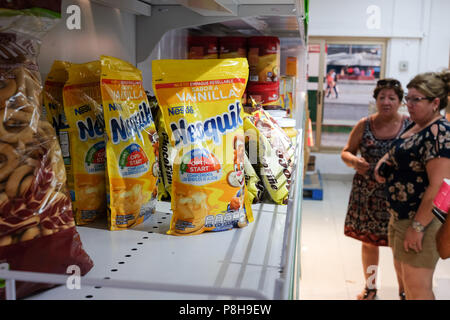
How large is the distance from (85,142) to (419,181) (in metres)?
2.18

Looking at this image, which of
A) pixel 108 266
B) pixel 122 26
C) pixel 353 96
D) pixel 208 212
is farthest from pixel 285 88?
A: pixel 353 96

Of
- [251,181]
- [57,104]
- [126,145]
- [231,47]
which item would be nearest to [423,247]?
[231,47]

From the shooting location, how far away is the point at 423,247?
269cm

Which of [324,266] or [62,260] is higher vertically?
[62,260]

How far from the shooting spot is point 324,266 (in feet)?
13.8

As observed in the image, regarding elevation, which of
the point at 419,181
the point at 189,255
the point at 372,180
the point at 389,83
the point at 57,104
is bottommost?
the point at 372,180

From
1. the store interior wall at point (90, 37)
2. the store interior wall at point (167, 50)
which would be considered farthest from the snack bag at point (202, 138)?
the store interior wall at point (167, 50)

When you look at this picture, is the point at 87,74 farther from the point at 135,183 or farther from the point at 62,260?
the point at 62,260

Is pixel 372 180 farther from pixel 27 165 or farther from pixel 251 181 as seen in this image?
pixel 27 165

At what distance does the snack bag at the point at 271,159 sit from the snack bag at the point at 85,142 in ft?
1.51

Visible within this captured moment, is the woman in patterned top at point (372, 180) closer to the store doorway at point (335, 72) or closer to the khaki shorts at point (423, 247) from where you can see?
the khaki shorts at point (423, 247)

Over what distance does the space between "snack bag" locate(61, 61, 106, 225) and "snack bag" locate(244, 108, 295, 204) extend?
0.46 m

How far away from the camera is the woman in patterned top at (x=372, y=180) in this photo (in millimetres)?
3408

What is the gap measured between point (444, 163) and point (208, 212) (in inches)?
73.3
